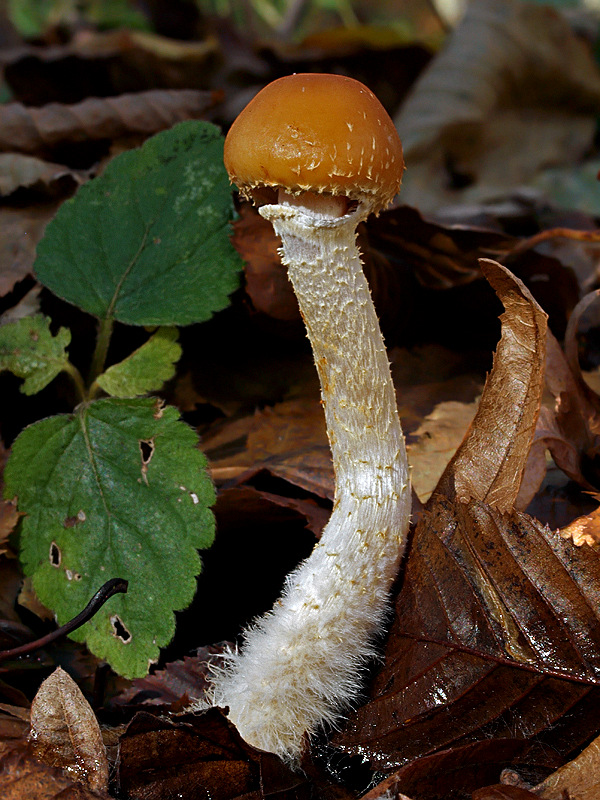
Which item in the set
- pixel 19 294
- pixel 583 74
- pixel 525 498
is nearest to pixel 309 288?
pixel 525 498

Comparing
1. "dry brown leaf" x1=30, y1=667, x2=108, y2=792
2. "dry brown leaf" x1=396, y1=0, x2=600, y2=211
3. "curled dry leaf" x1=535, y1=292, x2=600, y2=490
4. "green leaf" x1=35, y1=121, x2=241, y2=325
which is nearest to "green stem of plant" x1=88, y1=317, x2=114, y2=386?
"green leaf" x1=35, y1=121, x2=241, y2=325

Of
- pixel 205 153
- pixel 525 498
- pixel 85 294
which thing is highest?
pixel 205 153

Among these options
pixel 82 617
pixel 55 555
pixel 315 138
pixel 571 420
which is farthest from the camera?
pixel 571 420

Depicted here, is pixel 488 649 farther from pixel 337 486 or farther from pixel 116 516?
pixel 116 516

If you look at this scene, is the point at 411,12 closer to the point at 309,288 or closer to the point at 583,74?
the point at 583,74

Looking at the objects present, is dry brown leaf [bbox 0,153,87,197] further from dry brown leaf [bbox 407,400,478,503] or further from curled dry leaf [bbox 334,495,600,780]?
curled dry leaf [bbox 334,495,600,780]

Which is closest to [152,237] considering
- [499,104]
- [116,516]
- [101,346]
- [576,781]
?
[101,346]
